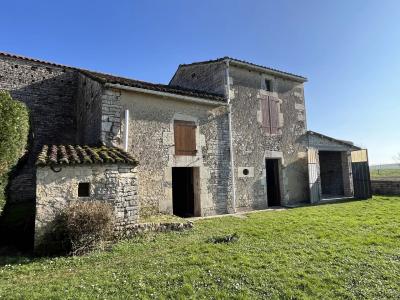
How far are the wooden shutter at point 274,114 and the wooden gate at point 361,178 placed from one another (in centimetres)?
530

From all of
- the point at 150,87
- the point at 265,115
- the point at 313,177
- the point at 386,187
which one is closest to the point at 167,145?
the point at 150,87

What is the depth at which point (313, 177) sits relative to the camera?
492 inches

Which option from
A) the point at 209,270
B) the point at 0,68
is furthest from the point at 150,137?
the point at 0,68

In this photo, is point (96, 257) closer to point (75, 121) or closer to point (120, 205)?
point (120, 205)

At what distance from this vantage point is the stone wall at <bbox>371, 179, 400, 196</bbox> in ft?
46.5

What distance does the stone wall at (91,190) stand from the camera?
18.5 feet

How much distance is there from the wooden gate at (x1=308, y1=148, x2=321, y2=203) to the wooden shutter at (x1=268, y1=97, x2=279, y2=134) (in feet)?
7.35

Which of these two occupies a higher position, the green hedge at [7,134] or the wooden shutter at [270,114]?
the wooden shutter at [270,114]

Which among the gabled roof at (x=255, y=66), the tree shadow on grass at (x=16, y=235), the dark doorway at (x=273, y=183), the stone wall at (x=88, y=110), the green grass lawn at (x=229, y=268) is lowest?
the green grass lawn at (x=229, y=268)

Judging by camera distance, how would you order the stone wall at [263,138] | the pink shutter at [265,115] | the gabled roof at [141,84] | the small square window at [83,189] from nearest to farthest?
the small square window at [83,189] → the gabled roof at [141,84] → the stone wall at [263,138] → the pink shutter at [265,115]

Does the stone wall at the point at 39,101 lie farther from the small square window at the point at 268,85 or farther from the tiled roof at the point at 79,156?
the small square window at the point at 268,85

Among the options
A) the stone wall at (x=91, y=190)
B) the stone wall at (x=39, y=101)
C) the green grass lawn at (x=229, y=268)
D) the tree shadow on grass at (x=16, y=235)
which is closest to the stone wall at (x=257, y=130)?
the green grass lawn at (x=229, y=268)

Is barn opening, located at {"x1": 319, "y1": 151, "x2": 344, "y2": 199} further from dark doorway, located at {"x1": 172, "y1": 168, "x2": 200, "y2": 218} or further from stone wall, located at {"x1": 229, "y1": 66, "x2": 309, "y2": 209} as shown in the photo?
dark doorway, located at {"x1": 172, "y1": 168, "x2": 200, "y2": 218}

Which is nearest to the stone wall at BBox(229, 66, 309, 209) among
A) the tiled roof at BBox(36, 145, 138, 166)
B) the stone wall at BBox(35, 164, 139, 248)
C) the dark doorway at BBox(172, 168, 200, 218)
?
the dark doorway at BBox(172, 168, 200, 218)
